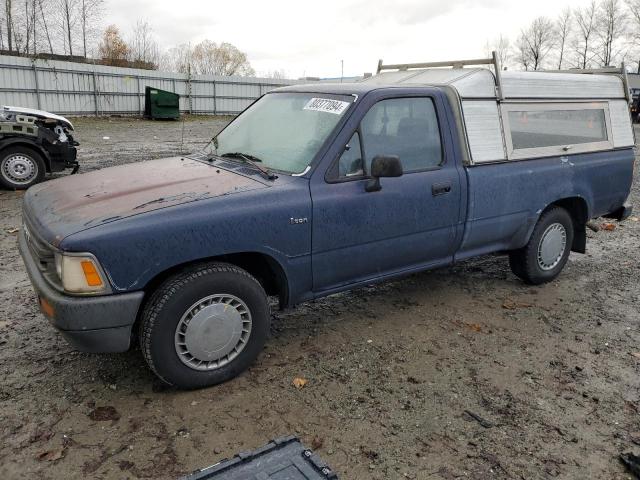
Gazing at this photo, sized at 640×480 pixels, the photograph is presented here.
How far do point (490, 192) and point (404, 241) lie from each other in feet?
3.21

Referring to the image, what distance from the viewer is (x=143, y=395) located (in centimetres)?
337

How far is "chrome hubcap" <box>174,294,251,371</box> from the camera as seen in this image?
3.27m

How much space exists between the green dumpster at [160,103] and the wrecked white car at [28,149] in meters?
17.5

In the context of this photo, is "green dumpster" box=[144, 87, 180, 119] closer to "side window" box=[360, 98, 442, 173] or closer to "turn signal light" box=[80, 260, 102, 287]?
"side window" box=[360, 98, 442, 173]

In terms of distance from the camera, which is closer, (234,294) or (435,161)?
(234,294)

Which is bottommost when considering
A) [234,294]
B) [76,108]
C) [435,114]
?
[234,294]

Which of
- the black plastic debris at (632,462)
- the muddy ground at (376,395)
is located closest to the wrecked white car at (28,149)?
the muddy ground at (376,395)

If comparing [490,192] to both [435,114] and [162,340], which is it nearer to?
[435,114]

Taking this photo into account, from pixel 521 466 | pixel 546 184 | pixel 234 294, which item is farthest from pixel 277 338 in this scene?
pixel 546 184

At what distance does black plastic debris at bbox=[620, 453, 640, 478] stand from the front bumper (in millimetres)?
2789

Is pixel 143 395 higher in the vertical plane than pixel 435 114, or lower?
lower

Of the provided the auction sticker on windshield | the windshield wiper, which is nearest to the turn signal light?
the windshield wiper

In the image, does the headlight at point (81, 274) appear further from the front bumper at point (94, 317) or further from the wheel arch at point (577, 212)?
the wheel arch at point (577, 212)

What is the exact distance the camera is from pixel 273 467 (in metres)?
2.11
